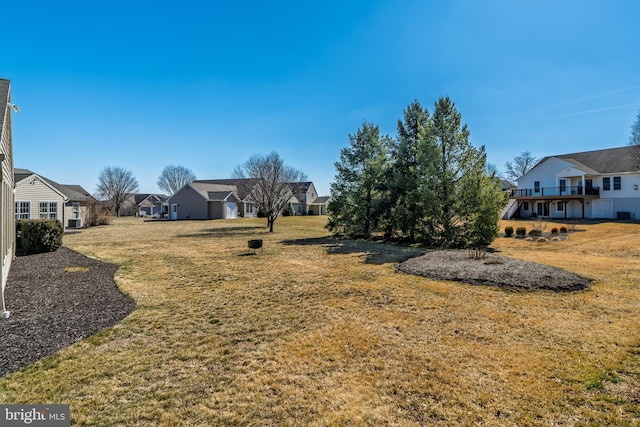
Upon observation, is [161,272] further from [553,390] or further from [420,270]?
[553,390]

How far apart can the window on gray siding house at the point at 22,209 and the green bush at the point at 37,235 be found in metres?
8.57

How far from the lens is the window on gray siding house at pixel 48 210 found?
21227 millimetres

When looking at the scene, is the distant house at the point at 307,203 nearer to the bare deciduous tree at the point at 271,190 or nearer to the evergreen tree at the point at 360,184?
the bare deciduous tree at the point at 271,190

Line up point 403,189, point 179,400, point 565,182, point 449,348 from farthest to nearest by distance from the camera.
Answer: point 565,182
point 403,189
point 449,348
point 179,400

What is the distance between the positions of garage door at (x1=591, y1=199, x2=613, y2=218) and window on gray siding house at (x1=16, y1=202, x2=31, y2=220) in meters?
47.5

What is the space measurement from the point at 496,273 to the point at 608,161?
33734mm

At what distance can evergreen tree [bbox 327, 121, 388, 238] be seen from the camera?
64.0 feet

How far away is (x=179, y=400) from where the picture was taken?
3.29 meters

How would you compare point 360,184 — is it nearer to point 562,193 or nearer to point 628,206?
point 562,193

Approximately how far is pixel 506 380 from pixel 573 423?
0.75 meters

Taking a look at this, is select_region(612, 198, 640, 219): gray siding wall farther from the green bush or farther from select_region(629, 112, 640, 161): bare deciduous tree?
the green bush

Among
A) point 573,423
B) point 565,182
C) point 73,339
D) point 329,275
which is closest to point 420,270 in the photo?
point 329,275

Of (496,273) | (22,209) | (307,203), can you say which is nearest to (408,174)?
(496,273)

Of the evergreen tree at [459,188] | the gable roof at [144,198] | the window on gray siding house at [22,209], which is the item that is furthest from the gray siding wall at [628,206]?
the gable roof at [144,198]
